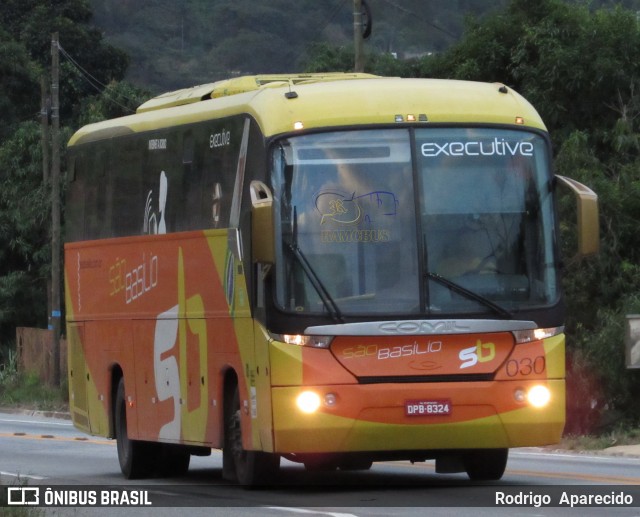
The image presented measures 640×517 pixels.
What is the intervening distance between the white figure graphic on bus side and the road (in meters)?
2.56

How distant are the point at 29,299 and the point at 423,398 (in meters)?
34.7

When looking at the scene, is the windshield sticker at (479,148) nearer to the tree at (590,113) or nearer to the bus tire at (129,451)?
the bus tire at (129,451)

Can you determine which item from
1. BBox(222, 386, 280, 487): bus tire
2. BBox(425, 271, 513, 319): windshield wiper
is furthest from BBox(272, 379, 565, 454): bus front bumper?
BBox(222, 386, 280, 487): bus tire

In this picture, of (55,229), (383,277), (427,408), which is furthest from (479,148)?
(55,229)

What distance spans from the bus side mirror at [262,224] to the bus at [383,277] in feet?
0.06

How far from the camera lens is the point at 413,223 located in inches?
557

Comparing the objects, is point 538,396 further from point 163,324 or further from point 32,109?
point 32,109

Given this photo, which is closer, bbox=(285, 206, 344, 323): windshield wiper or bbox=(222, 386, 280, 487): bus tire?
bbox=(285, 206, 344, 323): windshield wiper

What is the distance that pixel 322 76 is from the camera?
16.6 m

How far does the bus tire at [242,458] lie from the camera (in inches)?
595

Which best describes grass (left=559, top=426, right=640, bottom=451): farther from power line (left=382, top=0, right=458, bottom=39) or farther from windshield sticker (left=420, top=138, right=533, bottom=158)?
power line (left=382, top=0, right=458, bottom=39)

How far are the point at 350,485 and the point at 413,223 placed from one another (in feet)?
10.1

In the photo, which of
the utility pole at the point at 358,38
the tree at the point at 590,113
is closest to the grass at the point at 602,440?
the tree at the point at 590,113

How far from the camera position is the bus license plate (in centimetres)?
1391
